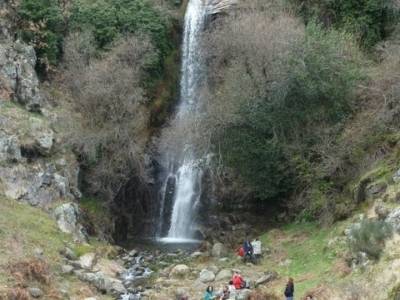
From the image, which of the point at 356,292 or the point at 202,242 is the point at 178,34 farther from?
the point at 356,292

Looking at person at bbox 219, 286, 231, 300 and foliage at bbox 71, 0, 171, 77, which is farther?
foliage at bbox 71, 0, 171, 77

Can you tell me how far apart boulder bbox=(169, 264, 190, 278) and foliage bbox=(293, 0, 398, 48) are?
18.3m

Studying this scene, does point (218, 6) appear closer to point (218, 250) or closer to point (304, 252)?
point (218, 250)

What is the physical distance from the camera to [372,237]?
20984mm

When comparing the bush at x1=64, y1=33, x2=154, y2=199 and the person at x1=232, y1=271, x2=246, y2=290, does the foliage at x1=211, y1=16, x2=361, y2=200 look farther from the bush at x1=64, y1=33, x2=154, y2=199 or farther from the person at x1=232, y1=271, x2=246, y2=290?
the person at x1=232, y1=271, x2=246, y2=290

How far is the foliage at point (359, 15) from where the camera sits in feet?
Answer: 121

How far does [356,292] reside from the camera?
57.2ft

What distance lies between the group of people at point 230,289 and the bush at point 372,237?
4.73 m

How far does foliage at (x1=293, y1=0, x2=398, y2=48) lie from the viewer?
36.8 m

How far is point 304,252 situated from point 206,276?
4.69 meters

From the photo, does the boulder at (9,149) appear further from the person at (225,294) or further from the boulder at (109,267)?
the person at (225,294)

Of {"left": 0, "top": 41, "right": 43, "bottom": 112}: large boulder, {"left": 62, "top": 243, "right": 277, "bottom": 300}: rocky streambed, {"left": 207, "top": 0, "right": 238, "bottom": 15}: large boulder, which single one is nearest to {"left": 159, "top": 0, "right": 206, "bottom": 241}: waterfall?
{"left": 207, "top": 0, "right": 238, "bottom": 15}: large boulder

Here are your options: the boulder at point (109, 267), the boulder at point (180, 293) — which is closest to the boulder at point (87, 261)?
the boulder at point (109, 267)

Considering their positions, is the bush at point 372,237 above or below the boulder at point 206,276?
above
